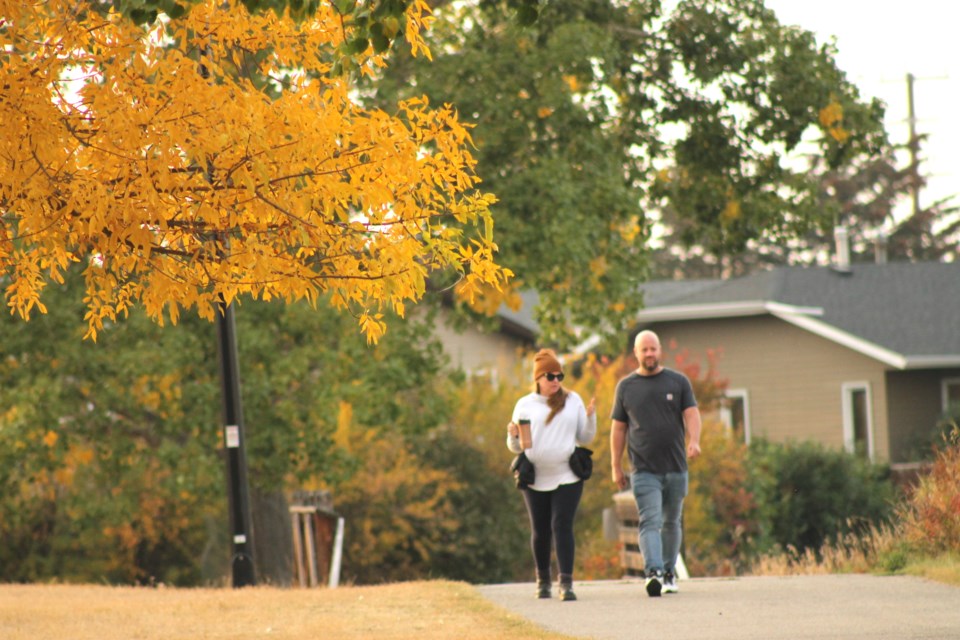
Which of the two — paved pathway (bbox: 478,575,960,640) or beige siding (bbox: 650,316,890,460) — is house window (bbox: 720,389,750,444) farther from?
paved pathway (bbox: 478,575,960,640)

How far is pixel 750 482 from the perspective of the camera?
2514 centimetres

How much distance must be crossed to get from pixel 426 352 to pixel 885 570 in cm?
A: 864

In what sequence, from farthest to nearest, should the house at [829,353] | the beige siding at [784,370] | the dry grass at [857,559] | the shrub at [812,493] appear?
the beige siding at [784,370]
the house at [829,353]
the shrub at [812,493]
the dry grass at [857,559]

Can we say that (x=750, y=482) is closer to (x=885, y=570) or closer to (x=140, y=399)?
(x=140, y=399)

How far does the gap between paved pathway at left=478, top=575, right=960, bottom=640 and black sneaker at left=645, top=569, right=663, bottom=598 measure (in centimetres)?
7

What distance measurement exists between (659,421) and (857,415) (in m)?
22.5

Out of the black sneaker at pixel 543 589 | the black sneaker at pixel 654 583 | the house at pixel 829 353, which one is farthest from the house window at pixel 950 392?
the black sneaker at pixel 543 589

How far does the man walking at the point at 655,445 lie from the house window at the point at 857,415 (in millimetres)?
21374

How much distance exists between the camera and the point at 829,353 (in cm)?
3266

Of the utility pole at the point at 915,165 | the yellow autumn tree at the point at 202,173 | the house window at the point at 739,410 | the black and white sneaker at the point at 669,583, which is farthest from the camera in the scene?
the utility pole at the point at 915,165

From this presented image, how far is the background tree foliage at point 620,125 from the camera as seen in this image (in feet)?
58.4

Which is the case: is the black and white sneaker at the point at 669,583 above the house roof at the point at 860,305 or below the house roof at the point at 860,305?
below

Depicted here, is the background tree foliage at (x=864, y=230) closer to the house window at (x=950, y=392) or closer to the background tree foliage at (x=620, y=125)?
the house window at (x=950, y=392)

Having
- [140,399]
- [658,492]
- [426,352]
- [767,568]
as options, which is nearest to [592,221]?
[426,352]
